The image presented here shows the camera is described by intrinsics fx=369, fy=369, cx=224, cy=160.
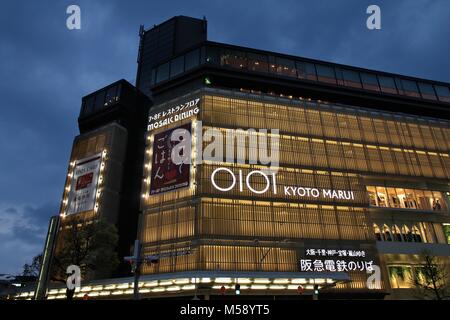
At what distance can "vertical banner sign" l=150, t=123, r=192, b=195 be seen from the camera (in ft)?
176

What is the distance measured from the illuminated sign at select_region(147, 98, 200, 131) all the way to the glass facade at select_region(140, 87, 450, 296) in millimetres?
1047

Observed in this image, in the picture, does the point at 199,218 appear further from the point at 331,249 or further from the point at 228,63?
the point at 228,63

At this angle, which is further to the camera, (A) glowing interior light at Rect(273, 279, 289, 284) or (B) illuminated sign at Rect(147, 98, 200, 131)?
(B) illuminated sign at Rect(147, 98, 200, 131)

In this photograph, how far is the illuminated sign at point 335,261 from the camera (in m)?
49.7

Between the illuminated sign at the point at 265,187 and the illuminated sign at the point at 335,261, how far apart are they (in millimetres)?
8394

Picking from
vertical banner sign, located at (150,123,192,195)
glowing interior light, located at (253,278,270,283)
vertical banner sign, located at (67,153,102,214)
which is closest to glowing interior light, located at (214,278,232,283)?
glowing interior light, located at (253,278,270,283)

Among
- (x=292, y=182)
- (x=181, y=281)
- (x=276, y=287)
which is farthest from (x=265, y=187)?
(x=181, y=281)

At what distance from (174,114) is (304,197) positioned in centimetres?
2428

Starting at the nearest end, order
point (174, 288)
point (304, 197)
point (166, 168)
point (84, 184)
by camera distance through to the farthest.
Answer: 1. point (174, 288)
2. point (304, 197)
3. point (166, 168)
4. point (84, 184)

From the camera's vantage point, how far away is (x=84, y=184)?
66.9 m

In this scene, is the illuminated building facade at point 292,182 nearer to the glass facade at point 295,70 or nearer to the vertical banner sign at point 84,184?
the glass facade at point 295,70

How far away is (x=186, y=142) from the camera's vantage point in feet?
183

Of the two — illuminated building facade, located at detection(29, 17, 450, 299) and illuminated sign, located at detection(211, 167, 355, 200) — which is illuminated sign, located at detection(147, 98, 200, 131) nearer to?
illuminated building facade, located at detection(29, 17, 450, 299)

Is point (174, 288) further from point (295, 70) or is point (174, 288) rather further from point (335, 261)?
point (295, 70)
